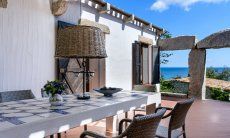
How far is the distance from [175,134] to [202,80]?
6.16 metres

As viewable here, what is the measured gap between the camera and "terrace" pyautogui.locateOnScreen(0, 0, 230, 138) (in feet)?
6.90

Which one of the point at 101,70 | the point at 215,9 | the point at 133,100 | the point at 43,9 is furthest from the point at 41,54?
the point at 215,9

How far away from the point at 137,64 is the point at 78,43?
17.8ft

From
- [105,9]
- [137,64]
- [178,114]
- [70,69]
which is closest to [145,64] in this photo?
[137,64]

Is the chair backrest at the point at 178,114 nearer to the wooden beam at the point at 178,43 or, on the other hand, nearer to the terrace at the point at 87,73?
the terrace at the point at 87,73

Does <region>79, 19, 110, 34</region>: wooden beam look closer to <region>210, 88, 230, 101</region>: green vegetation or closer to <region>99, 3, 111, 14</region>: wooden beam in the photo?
<region>99, 3, 111, 14</region>: wooden beam

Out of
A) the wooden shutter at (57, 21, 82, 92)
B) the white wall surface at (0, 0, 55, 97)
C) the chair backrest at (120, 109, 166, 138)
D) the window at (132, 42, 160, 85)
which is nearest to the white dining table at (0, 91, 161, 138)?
the chair backrest at (120, 109, 166, 138)

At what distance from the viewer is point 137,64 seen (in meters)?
7.81

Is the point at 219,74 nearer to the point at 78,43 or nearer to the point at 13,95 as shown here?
the point at 13,95

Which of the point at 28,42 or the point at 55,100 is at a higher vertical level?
the point at 28,42

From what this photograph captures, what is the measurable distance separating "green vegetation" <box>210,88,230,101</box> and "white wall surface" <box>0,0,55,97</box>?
6248 mm

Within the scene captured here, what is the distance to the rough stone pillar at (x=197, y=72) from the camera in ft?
27.8

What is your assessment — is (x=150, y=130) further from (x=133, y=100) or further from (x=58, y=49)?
(x=58, y=49)

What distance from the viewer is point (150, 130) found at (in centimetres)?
202
